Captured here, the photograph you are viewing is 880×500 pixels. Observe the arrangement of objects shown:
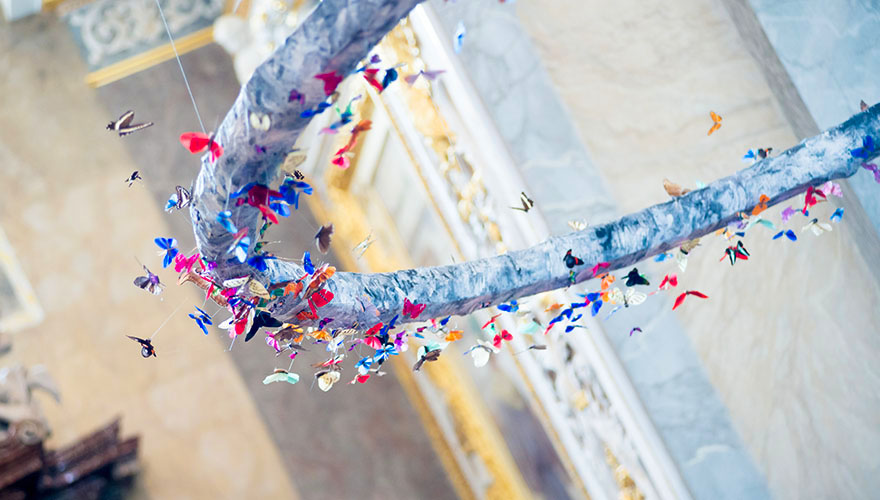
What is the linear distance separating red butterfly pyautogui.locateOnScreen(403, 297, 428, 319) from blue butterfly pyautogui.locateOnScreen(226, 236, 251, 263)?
0.84ft

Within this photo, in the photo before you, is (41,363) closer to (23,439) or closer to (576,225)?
(23,439)

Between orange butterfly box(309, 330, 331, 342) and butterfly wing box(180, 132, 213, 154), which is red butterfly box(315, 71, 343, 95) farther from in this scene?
orange butterfly box(309, 330, 331, 342)

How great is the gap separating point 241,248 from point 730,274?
159 cm

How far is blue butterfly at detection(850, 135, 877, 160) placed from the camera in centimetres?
141

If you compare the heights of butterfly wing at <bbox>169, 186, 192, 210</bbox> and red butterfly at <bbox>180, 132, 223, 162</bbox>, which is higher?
butterfly wing at <bbox>169, 186, 192, 210</bbox>

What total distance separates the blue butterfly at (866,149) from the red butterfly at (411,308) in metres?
0.75

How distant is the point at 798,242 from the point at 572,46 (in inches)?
30.1

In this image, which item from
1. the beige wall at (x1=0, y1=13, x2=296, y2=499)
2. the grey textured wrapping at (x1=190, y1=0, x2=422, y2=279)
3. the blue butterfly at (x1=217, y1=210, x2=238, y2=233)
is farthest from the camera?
the beige wall at (x1=0, y1=13, x2=296, y2=499)

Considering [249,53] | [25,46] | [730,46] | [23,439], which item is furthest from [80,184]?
[730,46]

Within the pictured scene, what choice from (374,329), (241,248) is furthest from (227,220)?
(374,329)

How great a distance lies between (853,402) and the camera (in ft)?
7.38

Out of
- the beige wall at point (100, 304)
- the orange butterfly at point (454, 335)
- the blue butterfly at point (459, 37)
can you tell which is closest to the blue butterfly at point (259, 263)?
the orange butterfly at point (454, 335)

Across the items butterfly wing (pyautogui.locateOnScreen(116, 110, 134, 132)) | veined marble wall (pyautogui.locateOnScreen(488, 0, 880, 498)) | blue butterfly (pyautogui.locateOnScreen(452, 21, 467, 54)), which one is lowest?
veined marble wall (pyautogui.locateOnScreen(488, 0, 880, 498))

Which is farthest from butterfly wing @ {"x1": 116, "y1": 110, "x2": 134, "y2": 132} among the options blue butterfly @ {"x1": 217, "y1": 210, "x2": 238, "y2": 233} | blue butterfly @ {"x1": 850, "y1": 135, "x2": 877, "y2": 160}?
blue butterfly @ {"x1": 850, "y1": 135, "x2": 877, "y2": 160}
